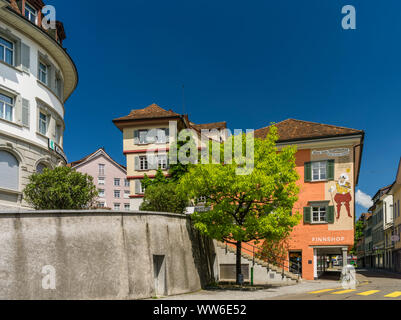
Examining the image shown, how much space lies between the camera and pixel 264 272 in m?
28.1

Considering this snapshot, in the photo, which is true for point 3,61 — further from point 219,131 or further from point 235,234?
point 219,131

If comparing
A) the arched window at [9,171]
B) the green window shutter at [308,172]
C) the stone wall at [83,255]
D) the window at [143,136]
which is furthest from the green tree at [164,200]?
the window at [143,136]

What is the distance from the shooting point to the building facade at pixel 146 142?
43.9 m

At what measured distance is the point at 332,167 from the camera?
33.0 m

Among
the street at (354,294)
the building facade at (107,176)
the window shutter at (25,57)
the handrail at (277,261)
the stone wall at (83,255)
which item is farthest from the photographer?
the building facade at (107,176)

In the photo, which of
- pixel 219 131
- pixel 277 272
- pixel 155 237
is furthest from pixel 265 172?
pixel 219 131

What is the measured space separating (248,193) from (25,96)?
13721 mm

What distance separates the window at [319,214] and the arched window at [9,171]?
21767mm

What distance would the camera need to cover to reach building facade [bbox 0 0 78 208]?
22.7 m

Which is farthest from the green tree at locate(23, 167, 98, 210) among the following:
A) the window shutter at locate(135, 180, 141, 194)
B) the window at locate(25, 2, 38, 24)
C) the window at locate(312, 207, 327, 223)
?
the window shutter at locate(135, 180, 141, 194)

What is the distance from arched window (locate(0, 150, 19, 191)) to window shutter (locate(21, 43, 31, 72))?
5245 mm

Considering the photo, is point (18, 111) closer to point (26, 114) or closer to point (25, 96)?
point (26, 114)

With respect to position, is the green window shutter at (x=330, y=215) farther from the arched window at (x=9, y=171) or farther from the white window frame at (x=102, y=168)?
the white window frame at (x=102, y=168)
